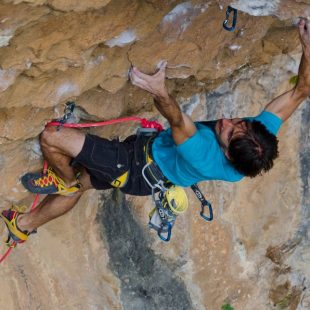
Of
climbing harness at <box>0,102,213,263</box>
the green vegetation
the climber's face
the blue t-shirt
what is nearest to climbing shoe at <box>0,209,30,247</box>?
climbing harness at <box>0,102,213,263</box>

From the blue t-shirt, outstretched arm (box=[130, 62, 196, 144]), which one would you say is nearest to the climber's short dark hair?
the blue t-shirt

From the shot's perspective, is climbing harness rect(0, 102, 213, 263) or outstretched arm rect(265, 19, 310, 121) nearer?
outstretched arm rect(265, 19, 310, 121)

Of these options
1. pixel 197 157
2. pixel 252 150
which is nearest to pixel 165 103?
pixel 197 157

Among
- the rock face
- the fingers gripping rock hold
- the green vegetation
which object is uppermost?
the fingers gripping rock hold

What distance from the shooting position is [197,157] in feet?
10.9

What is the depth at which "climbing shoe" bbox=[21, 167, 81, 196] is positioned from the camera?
13.1ft

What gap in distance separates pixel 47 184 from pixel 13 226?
433 millimetres

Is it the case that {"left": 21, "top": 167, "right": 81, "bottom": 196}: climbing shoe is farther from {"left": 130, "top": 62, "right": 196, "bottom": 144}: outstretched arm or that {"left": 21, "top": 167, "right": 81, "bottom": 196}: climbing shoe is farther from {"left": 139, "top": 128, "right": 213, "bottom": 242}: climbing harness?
{"left": 130, "top": 62, "right": 196, "bottom": 144}: outstretched arm

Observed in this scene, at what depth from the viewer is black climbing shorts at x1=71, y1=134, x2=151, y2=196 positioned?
3.65 metres

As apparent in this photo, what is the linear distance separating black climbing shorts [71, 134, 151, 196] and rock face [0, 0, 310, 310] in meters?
0.37

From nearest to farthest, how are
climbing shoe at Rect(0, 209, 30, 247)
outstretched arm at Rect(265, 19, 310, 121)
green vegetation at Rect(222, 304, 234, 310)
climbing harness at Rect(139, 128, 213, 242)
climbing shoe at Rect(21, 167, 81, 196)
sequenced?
outstretched arm at Rect(265, 19, 310, 121), climbing harness at Rect(139, 128, 213, 242), climbing shoe at Rect(21, 167, 81, 196), climbing shoe at Rect(0, 209, 30, 247), green vegetation at Rect(222, 304, 234, 310)

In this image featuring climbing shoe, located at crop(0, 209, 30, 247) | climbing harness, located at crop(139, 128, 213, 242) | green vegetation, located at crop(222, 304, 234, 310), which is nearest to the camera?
climbing harness, located at crop(139, 128, 213, 242)

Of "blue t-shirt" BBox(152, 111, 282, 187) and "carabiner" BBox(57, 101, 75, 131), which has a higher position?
"carabiner" BBox(57, 101, 75, 131)

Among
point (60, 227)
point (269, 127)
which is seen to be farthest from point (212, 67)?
point (60, 227)
